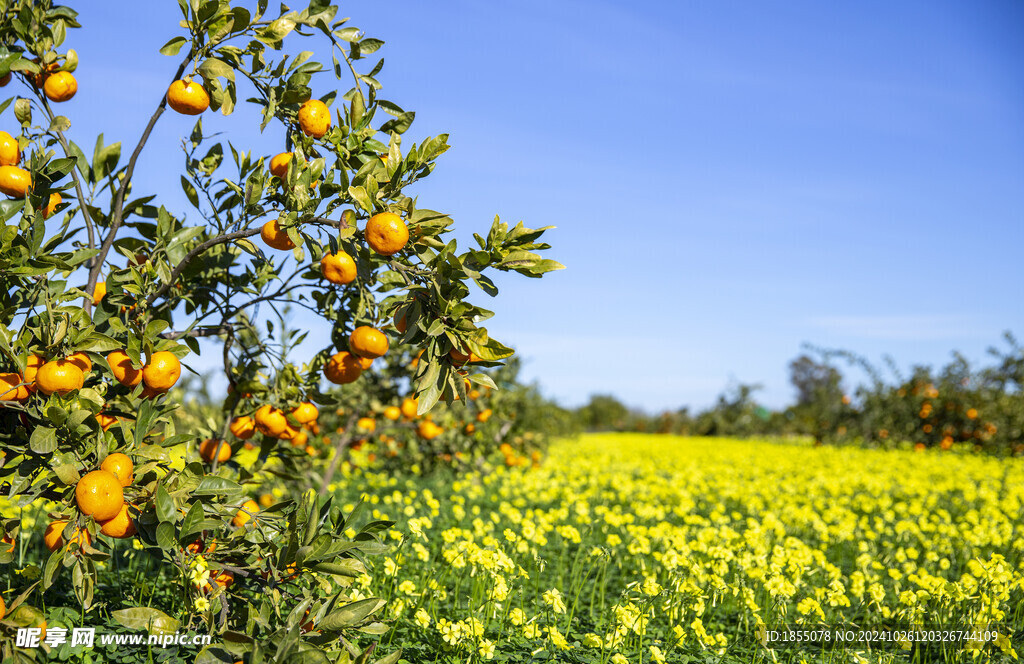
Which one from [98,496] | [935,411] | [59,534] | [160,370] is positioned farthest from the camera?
[935,411]

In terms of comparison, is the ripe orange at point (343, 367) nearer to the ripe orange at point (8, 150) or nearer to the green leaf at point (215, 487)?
the green leaf at point (215, 487)

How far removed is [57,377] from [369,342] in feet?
3.19

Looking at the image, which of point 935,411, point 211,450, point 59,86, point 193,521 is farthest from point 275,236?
point 935,411

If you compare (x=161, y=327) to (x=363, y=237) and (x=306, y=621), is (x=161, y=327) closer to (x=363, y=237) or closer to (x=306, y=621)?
(x=363, y=237)

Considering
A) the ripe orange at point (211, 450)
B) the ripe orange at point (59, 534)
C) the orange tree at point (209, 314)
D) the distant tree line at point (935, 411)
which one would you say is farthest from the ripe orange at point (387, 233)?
the distant tree line at point (935, 411)

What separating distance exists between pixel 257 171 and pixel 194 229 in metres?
0.45

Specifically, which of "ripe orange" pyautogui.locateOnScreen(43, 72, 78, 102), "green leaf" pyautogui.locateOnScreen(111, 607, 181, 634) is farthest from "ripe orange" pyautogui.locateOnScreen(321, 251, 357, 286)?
"ripe orange" pyautogui.locateOnScreen(43, 72, 78, 102)

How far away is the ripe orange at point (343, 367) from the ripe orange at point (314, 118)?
0.87 meters

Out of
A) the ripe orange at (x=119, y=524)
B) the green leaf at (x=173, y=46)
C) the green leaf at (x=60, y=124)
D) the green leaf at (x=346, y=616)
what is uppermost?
the green leaf at (x=173, y=46)

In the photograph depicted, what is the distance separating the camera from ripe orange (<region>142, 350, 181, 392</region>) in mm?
2311

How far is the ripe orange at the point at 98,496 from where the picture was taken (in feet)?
6.54

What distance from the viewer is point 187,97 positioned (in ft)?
7.65

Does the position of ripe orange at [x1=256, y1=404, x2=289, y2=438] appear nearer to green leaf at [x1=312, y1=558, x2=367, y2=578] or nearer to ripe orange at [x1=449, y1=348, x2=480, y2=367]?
green leaf at [x1=312, y1=558, x2=367, y2=578]

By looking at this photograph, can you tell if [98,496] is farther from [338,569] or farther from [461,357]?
[461,357]
